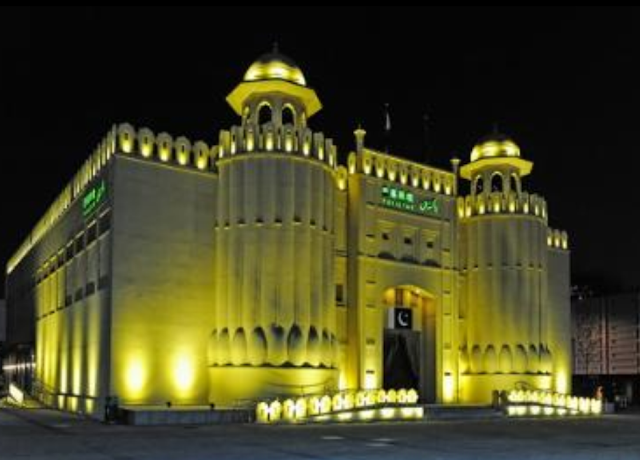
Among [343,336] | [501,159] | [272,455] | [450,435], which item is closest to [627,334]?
[501,159]

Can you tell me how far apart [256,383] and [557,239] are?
24521mm

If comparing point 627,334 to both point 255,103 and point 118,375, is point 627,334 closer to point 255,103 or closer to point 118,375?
point 255,103

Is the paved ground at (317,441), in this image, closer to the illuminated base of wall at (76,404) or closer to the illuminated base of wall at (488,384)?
the illuminated base of wall at (76,404)

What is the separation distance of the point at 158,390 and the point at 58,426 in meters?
5.59

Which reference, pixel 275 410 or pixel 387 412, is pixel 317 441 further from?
pixel 387 412

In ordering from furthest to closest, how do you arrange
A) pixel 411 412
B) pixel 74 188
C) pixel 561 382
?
1. pixel 561 382
2. pixel 74 188
3. pixel 411 412

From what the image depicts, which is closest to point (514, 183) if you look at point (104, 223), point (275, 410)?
point (275, 410)

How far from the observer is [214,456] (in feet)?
62.0

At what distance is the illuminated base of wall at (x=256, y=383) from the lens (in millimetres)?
33219

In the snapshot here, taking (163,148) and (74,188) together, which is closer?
(163,148)

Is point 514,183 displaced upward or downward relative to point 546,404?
upward

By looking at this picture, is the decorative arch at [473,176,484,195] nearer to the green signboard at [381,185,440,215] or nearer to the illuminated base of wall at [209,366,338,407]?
the green signboard at [381,185,440,215]

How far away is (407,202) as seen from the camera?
42.2m

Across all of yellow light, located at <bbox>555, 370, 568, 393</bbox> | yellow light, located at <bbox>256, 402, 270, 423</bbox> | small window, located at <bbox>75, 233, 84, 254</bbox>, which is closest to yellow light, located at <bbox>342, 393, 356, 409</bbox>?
yellow light, located at <bbox>256, 402, 270, 423</bbox>
